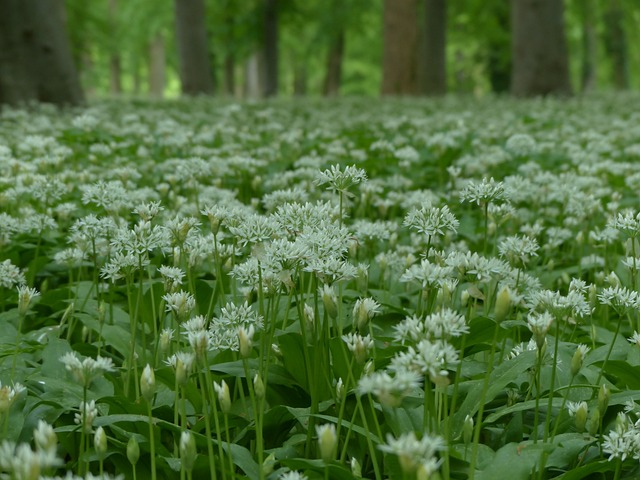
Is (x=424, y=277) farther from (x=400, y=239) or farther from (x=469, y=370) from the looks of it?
(x=400, y=239)

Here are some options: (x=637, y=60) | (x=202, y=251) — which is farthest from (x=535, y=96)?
(x=637, y=60)

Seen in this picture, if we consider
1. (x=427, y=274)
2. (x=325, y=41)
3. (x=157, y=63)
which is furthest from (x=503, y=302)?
(x=157, y=63)

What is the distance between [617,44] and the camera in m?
29.1

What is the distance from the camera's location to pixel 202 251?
282 cm

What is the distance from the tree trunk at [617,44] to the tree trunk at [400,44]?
38.6 ft

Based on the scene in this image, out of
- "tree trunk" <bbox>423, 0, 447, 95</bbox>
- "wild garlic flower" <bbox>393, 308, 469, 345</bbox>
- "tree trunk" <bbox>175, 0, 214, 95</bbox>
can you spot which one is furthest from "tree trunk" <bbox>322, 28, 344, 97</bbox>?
"wild garlic flower" <bbox>393, 308, 469, 345</bbox>

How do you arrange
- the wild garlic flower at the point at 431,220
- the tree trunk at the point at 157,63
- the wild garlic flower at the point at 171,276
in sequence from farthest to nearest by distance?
the tree trunk at the point at 157,63 → the wild garlic flower at the point at 171,276 → the wild garlic flower at the point at 431,220

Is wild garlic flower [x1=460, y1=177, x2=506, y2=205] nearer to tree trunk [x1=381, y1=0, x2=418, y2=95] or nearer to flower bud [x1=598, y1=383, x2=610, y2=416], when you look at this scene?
flower bud [x1=598, y1=383, x2=610, y2=416]

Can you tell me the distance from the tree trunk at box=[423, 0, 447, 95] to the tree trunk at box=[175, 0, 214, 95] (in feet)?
18.2

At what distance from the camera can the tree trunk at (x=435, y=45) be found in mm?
19719


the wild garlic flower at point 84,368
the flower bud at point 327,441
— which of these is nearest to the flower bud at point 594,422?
the flower bud at point 327,441

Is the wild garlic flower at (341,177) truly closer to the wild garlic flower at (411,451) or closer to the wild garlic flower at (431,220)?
Result: the wild garlic flower at (431,220)

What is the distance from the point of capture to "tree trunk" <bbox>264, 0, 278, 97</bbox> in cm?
2159

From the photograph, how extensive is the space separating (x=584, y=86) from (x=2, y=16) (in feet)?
91.8
